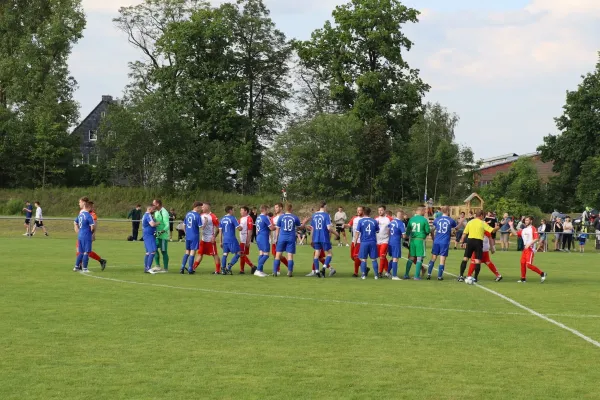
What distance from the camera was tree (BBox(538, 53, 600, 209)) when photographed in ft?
235

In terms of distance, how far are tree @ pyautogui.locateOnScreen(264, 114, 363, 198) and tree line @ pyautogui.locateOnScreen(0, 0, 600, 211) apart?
0.11 m

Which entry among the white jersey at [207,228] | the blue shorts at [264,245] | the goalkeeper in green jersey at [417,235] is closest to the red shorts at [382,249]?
the goalkeeper in green jersey at [417,235]

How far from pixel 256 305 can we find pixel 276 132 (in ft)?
200

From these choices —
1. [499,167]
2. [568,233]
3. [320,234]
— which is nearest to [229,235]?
[320,234]

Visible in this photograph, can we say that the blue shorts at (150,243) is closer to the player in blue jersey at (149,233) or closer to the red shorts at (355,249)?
the player in blue jersey at (149,233)

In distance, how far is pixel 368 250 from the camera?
73.3 feet

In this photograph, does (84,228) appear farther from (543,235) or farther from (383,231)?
(543,235)

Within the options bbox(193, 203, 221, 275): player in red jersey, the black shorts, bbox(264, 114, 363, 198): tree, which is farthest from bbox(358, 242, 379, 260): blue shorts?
bbox(264, 114, 363, 198): tree

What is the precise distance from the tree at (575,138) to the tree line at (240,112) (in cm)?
19

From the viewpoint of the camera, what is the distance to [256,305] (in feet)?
51.4

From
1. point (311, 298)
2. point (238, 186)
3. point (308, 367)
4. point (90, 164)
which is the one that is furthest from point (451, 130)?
point (308, 367)

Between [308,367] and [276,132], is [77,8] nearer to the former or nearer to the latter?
[276,132]

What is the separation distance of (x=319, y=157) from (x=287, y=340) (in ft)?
181

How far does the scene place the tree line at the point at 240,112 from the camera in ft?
219
